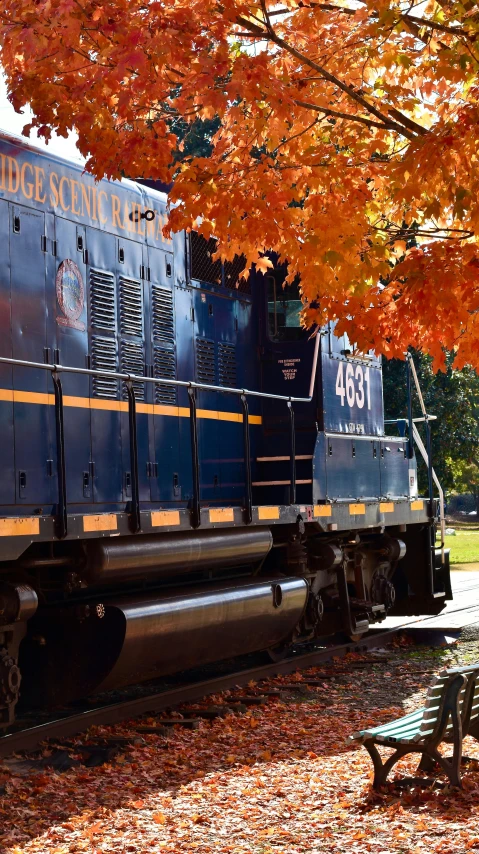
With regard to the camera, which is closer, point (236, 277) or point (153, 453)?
point (153, 453)

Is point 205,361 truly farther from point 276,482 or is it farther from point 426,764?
point 426,764

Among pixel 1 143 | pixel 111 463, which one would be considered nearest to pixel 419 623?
pixel 111 463

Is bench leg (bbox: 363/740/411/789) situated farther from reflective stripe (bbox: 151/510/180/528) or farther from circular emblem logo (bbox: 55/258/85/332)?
circular emblem logo (bbox: 55/258/85/332)

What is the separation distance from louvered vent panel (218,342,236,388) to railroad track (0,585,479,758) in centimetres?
279

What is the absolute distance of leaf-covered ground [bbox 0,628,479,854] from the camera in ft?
18.0

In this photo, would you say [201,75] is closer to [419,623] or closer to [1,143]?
[1,143]

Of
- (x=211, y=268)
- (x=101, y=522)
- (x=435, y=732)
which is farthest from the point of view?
(x=211, y=268)

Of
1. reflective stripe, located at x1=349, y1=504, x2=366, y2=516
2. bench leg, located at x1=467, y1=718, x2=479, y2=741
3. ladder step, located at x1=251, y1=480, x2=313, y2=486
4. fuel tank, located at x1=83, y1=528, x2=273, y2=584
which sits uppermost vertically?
ladder step, located at x1=251, y1=480, x2=313, y2=486

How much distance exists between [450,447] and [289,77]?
60.7 ft

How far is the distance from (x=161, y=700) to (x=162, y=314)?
3383 mm

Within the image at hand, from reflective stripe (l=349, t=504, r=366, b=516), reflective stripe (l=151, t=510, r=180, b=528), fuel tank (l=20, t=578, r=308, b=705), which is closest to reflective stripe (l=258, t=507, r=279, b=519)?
fuel tank (l=20, t=578, r=308, b=705)

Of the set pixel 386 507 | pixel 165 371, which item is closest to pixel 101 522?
pixel 165 371

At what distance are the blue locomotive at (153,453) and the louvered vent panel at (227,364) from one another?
0.04 m

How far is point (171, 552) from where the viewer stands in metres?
8.63
